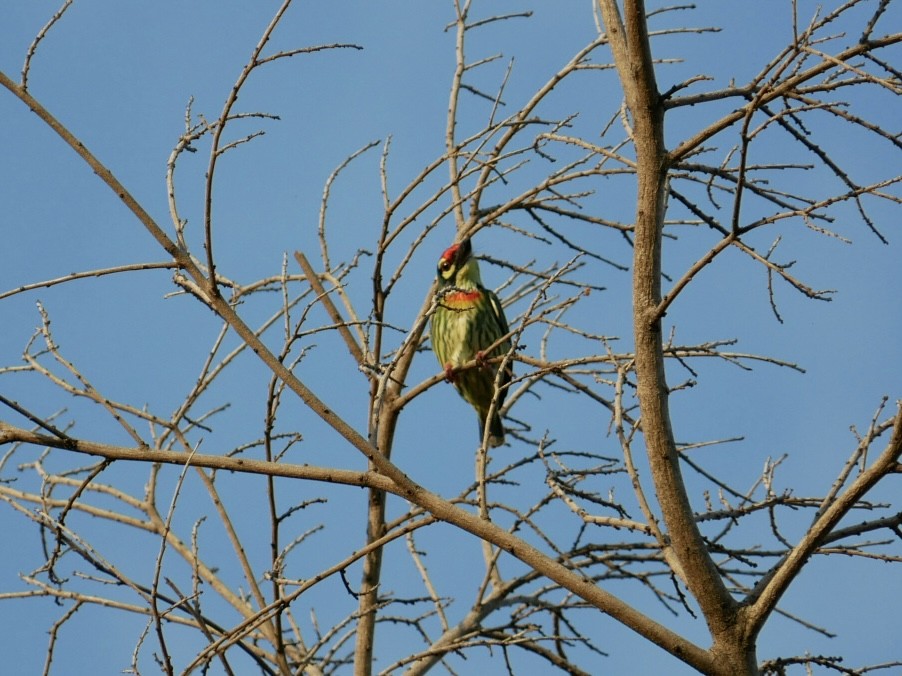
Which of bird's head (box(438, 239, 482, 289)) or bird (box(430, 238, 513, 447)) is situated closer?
bird's head (box(438, 239, 482, 289))

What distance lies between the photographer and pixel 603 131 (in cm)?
429

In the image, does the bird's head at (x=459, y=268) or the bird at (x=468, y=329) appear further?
the bird at (x=468, y=329)

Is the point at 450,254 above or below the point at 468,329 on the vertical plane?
above

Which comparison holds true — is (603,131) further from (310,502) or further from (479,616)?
(479,616)

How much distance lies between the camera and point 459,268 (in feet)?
21.1

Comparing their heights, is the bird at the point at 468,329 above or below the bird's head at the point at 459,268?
below

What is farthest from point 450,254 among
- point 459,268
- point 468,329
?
point 468,329

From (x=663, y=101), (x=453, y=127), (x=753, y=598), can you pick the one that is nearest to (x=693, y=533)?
(x=753, y=598)

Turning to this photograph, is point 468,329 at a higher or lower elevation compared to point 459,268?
lower

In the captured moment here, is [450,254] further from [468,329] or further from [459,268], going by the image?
[468,329]

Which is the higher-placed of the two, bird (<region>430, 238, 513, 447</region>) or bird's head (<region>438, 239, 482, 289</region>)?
bird's head (<region>438, 239, 482, 289</region>)

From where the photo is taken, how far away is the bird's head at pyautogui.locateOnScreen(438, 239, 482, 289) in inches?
247

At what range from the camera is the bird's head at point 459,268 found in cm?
627

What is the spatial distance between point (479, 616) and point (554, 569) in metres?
1.93
